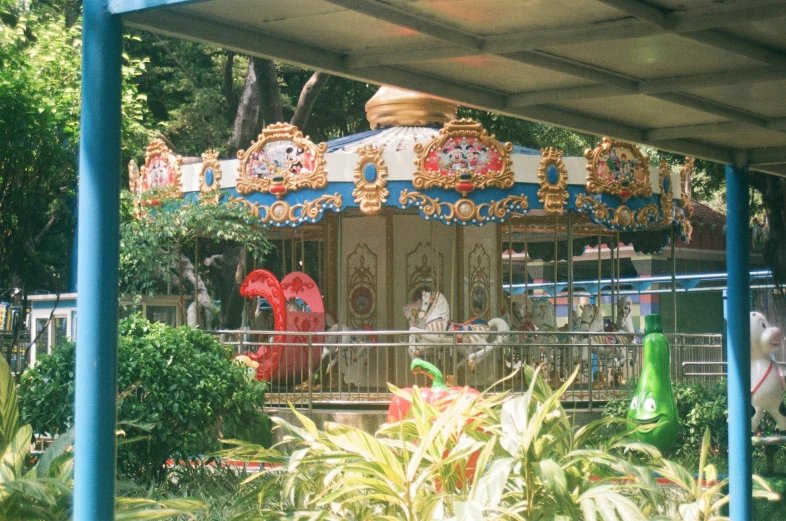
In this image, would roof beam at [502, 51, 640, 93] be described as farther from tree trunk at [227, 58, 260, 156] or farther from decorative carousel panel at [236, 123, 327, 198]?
tree trunk at [227, 58, 260, 156]

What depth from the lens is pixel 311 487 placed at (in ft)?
18.1

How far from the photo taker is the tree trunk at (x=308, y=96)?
22.6 meters

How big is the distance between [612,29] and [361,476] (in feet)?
7.95

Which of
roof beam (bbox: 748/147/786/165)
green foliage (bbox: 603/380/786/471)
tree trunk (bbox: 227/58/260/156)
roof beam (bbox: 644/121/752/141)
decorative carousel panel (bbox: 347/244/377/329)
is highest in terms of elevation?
tree trunk (bbox: 227/58/260/156)

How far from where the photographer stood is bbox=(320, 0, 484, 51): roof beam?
4.03 m

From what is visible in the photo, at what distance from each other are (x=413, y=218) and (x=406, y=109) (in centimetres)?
188

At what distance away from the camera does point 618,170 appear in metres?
16.4

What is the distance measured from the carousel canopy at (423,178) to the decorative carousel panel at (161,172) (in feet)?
0.10

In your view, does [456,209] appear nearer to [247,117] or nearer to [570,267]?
[570,267]

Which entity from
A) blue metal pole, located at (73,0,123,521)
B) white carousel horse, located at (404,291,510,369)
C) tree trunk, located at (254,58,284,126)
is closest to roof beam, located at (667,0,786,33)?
blue metal pole, located at (73,0,123,521)

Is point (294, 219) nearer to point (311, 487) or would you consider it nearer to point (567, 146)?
point (311, 487)

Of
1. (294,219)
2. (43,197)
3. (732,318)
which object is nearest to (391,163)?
(294,219)

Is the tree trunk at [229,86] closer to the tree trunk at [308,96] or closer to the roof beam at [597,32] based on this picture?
the tree trunk at [308,96]

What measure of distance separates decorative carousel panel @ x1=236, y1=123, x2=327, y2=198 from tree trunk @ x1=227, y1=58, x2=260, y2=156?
7695 millimetres
